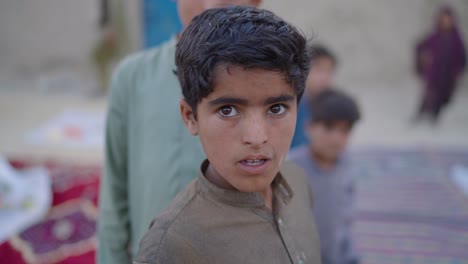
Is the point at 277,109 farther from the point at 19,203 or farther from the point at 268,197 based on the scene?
the point at 19,203

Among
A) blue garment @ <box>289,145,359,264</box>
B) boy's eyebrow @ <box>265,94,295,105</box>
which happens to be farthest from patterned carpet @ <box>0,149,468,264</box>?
boy's eyebrow @ <box>265,94,295,105</box>

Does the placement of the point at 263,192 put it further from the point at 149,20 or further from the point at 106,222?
the point at 149,20

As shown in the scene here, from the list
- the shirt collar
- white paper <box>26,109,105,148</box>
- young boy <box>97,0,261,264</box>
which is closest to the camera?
the shirt collar

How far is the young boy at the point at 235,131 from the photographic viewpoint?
962mm

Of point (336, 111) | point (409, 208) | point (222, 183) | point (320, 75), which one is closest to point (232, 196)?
point (222, 183)

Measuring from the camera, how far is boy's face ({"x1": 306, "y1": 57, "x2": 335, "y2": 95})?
332 centimetres

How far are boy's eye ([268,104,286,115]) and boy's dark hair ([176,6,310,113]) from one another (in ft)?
0.16

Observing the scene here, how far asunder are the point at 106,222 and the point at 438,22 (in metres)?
4.94

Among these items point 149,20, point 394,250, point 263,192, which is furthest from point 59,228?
point 149,20

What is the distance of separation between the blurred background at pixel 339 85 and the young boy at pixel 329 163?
920 millimetres

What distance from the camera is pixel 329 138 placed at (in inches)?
98.0

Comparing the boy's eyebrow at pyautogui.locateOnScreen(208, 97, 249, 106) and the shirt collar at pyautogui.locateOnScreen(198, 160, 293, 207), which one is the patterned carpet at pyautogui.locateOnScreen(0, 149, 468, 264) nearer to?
the shirt collar at pyautogui.locateOnScreen(198, 160, 293, 207)

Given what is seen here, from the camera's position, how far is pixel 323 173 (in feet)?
7.99

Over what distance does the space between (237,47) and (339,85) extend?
18.1ft
